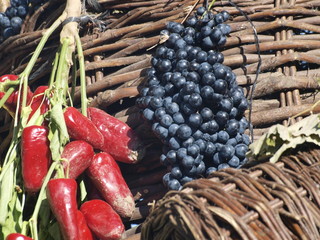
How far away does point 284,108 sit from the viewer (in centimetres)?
111

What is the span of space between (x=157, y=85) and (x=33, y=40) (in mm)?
373

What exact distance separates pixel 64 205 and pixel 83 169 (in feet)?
0.30

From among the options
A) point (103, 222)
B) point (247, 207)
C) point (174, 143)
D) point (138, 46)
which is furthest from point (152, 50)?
point (247, 207)

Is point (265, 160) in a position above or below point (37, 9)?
below

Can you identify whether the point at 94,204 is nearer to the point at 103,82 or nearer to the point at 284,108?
the point at 103,82

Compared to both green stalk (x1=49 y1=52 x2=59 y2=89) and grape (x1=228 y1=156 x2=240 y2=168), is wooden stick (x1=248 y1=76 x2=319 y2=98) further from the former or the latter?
green stalk (x1=49 y1=52 x2=59 y2=89)

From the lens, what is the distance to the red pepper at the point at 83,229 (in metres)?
1.07

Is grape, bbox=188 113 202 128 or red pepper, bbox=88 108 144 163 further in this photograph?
red pepper, bbox=88 108 144 163

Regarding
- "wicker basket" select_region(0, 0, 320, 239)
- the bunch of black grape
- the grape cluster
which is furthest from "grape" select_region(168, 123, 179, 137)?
the grape cluster

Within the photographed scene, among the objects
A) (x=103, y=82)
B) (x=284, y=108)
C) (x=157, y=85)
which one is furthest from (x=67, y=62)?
(x=284, y=108)

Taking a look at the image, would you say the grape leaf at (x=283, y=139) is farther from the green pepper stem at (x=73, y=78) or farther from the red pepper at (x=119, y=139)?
the green pepper stem at (x=73, y=78)

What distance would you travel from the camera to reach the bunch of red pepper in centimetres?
106

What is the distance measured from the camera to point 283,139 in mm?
930

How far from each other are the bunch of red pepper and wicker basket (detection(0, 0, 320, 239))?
37mm
